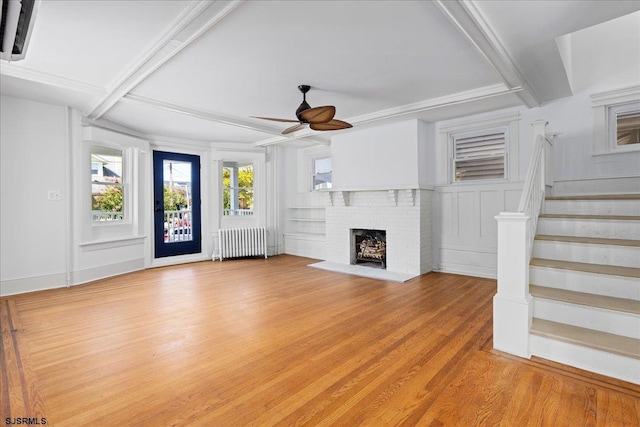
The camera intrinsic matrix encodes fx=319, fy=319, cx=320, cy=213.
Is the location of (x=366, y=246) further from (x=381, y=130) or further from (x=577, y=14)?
(x=577, y=14)

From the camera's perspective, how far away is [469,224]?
5.07m

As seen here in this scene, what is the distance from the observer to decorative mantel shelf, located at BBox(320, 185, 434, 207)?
5176mm

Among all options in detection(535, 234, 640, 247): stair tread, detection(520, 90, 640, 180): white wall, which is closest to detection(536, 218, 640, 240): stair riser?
detection(535, 234, 640, 247): stair tread

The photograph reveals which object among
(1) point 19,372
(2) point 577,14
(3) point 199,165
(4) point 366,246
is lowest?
(1) point 19,372

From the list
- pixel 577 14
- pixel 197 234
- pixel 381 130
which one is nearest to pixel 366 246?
pixel 381 130

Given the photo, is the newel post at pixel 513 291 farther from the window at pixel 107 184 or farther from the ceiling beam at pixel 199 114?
the window at pixel 107 184

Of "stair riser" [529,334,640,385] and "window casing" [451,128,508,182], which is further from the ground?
"window casing" [451,128,508,182]

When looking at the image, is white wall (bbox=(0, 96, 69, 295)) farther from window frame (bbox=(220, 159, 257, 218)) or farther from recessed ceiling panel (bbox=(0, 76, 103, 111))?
window frame (bbox=(220, 159, 257, 218))

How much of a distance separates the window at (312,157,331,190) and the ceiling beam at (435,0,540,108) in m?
4.05

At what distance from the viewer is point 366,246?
604 cm

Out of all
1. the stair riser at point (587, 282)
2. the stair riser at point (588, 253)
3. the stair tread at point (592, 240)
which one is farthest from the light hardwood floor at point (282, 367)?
the stair tread at point (592, 240)

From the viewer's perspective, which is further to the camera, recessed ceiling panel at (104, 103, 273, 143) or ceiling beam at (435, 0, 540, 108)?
recessed ceiling panel at (104, 103, 273, 143)

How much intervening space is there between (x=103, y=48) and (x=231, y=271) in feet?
12.3

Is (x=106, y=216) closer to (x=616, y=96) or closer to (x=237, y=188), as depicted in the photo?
(x=237, y=188)
